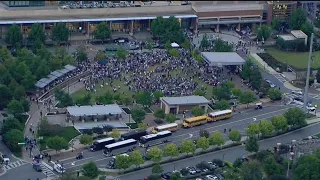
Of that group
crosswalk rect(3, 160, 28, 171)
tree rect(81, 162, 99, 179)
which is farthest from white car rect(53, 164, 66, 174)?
crosswalk rect(3, 160, 28, 171)

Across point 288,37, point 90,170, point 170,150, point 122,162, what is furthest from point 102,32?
point 90,170

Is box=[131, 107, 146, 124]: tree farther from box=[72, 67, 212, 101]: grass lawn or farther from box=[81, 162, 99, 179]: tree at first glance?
box=[81, 162, 99, 179]: tree

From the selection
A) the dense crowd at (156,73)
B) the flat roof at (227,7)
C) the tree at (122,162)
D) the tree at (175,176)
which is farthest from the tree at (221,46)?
the tree at (175,176)

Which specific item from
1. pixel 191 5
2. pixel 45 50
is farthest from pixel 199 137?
pixel 191 5

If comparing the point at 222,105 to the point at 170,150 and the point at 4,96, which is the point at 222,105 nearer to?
the point at 170,150

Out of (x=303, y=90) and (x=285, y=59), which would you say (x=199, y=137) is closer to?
(x=303, y=90)

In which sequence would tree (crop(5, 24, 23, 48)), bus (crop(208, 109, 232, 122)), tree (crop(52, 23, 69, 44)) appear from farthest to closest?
tree (crop(52, 23, 69, 44)), tree (crop(5, 24, 23, 48)), bus (crop(208, 109, 232, 122))

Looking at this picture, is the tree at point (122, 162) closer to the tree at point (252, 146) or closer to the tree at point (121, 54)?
the tree at point (252, 146)
